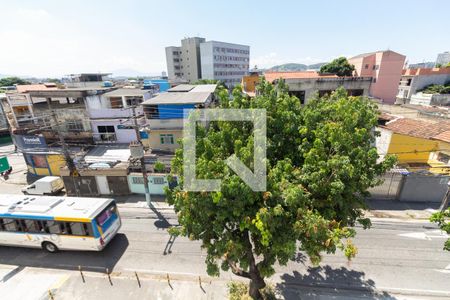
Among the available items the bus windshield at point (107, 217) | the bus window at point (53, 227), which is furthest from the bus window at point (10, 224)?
the bus windshield at point (107, 217)

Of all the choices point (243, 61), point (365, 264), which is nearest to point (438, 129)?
point (365, 264)

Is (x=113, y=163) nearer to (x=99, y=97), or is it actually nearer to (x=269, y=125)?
(x=99, y=97)

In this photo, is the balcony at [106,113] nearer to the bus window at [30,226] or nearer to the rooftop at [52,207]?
the rooftop at [52,207]

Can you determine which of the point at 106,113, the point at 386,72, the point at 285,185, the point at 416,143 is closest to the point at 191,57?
the point at 386,72

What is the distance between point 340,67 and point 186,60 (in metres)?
54.7

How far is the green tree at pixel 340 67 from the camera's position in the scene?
50.4 meters

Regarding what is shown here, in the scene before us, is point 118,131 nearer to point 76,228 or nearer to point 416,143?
point 76,228

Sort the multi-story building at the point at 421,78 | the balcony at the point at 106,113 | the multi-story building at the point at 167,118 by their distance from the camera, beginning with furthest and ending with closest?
the multi-story building at the point at 421,78
the balcony at the point at 106,113
the multi-story building at the point at 167,118

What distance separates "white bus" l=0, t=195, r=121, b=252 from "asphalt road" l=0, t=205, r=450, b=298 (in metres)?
Answer: 0.87

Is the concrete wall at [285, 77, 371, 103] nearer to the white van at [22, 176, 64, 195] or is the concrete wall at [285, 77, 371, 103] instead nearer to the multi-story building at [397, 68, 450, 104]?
the white van at [22, 176, 64, 195]

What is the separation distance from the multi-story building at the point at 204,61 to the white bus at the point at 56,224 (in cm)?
6673

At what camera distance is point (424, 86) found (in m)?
49.0

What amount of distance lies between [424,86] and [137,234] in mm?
63403

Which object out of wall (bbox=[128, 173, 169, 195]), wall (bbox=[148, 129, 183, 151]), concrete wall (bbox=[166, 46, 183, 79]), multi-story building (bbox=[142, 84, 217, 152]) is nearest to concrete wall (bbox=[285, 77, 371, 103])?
multi-story building (bbox=[142, 84, 217, 152])
